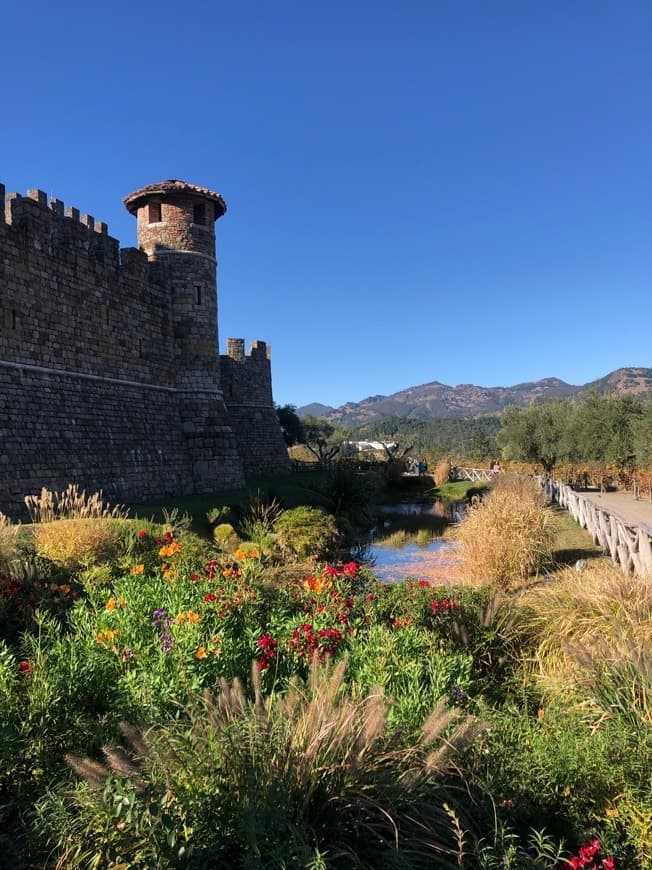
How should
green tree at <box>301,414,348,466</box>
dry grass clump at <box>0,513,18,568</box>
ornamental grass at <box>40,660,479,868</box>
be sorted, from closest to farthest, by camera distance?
ornamental grass at <box>40,660,479,868</box>
dry grass clump at <box>0,513,18,568</box>
green tree at <box>301,414,348,466</box>

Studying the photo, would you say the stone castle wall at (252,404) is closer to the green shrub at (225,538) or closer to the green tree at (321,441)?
the green tree at (321,441)

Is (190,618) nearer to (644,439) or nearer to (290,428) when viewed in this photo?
(644,439)

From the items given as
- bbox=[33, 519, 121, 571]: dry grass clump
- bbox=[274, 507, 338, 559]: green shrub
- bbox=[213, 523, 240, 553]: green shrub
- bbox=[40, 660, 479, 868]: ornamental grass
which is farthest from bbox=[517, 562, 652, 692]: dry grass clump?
bbox=[213, 523, 240, 553]: green shrub

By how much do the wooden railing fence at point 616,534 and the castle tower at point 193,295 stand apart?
1087 cm

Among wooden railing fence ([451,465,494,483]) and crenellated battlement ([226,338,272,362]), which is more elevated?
crenellated battlement ([226,338,272,362])

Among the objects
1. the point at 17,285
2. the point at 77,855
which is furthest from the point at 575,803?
the point at 17,285

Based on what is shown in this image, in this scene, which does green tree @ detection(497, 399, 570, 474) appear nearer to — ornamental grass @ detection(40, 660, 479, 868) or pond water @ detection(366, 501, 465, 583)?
pond water @ detection(366, 501, 465, 583)

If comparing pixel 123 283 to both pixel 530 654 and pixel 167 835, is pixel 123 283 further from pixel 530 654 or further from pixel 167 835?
pixel 167 835

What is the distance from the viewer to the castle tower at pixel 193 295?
19.0 m

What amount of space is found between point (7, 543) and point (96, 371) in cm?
909

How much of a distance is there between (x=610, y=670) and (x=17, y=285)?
13.8 m

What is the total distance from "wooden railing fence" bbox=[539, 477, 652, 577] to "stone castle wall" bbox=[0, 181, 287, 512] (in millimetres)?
10884

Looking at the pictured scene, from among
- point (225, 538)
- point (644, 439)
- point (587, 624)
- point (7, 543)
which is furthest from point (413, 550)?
point (644, 439)

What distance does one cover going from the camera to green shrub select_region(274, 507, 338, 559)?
41.2ft
